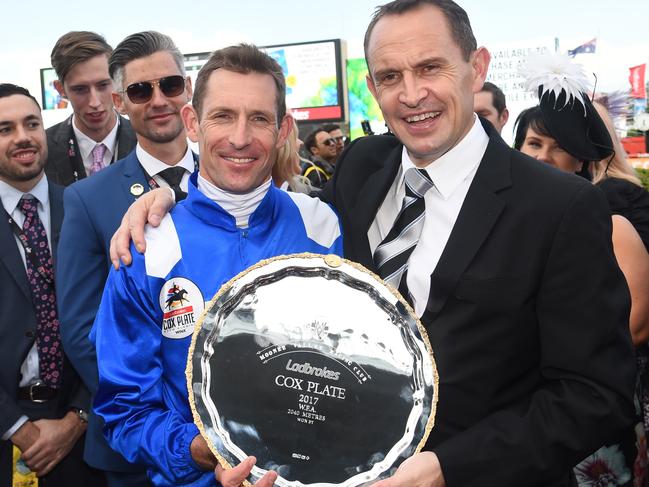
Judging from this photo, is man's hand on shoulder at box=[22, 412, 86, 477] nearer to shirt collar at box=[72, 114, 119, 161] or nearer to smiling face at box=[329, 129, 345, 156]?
shirt collar at box=[72, 114, 119, 161]

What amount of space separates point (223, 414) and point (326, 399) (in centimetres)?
27

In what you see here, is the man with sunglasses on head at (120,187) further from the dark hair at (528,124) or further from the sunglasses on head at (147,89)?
the dark hair at (528,124)

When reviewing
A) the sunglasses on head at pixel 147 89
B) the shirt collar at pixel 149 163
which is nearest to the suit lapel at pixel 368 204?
the shirt collar at pixel 149 163

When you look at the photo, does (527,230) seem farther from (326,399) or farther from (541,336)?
(326,399)

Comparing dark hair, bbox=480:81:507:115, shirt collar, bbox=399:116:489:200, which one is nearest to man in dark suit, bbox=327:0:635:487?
shirt collar, bbox=399:116:489:200

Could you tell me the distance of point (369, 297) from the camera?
6.19ft

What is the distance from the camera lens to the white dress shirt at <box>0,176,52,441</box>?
357 centimetres

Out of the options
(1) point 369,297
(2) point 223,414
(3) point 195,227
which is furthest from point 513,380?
(3) point 195,227

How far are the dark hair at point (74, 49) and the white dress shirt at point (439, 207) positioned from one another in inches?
120

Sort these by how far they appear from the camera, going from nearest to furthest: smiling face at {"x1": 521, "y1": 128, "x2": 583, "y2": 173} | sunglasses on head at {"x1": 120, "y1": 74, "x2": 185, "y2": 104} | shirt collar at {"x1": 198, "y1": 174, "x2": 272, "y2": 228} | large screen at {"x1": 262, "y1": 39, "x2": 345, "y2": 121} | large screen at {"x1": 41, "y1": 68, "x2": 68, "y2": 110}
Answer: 1. shirt collar at {"x1": 198, "y1": 174, "x2": 272, "y2": 228}
2. sunglasses on head at {"x1": 120, "y1": 74, "x2": 185, "y2": 104}
3. smiling face at {"x1": 521, "y1": 128, "x2": 583, "y2": 173}
4. large screen at {"x1": 262, "y1": 39, "x2": 345, "y2": 121}
5. large screen at {"x1": 41, "y1": 68, "x2": 68, "y2": 110}

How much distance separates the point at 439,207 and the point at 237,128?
2.13ft

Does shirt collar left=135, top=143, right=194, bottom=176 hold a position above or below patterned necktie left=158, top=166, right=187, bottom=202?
above

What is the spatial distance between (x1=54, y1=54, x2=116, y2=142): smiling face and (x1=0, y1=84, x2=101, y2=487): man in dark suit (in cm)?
75

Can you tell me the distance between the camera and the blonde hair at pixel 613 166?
3521 mm
